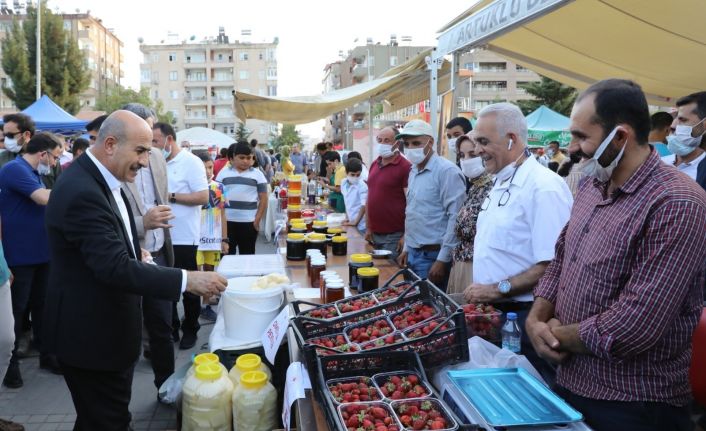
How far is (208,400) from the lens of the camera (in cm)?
286

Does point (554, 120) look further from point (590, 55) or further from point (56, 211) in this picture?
point (56, 211)

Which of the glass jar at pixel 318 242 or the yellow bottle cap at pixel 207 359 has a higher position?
the glass jar at pixel 318 242

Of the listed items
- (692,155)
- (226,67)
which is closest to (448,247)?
(692,155)

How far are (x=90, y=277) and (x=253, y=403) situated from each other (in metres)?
1.09

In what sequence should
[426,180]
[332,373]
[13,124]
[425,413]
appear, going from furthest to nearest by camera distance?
[13,124] → [426,180] → [332,373] → [425,413]

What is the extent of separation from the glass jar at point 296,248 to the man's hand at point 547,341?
2.72 metres

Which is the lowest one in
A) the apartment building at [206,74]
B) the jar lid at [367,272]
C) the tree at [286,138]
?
the jar lid at [367,272]

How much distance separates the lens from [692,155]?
411 cm

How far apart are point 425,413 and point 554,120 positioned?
64.6 feet

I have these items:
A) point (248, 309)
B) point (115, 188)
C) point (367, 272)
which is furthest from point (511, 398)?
point (115, 188)

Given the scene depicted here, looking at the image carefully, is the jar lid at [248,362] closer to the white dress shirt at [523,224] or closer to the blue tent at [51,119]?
the white dress shirt at [523,224]

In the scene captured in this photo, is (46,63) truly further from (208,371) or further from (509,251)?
(509,251)

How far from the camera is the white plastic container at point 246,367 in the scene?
2.99 m

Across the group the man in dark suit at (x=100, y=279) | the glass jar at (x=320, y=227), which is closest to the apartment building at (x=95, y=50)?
the glass jar at (x=320, y=227)
